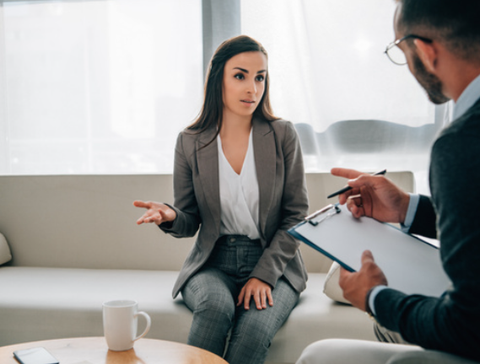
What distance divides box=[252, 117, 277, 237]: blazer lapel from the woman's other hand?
32cm

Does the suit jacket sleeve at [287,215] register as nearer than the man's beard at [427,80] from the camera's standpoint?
No

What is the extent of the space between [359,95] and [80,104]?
4.91 feet

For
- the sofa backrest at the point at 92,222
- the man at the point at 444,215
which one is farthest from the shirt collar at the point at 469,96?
the sofa backrest at the point at 92,222

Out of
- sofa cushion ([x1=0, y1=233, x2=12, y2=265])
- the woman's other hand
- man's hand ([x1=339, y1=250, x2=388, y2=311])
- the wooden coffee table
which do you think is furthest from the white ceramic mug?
sofa cushion ([x1=0, y1=233, x2=12, y2=265])

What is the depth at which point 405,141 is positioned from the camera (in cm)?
240

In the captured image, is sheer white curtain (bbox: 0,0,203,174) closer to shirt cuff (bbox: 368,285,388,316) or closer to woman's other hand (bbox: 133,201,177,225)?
woman's other hand (bbox: 133,201,177,225)

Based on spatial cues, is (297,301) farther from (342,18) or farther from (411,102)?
(342,18)

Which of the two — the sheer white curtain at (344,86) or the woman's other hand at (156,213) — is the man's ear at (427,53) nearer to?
the woman's other hand at (156,213)

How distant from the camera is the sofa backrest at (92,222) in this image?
85.9 inches

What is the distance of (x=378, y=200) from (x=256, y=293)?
53cm

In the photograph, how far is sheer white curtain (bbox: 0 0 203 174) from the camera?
2566 mm

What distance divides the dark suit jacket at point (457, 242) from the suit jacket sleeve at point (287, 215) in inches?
33.9

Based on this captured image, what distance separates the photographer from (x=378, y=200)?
1.18 m

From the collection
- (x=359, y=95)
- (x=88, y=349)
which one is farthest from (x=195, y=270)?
(x=359, y=95)
